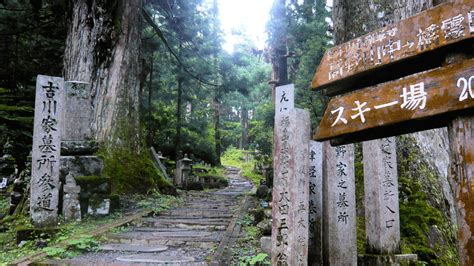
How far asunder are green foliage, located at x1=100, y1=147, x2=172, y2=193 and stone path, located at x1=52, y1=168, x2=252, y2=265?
1.49m

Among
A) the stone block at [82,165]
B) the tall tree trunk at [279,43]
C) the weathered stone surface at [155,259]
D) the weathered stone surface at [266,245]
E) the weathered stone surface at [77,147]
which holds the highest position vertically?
the tall tree trunk at [279,43]

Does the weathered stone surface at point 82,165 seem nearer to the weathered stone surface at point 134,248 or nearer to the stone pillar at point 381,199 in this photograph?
the weathered stone surface at point 134,248

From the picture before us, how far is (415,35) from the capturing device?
110 inches

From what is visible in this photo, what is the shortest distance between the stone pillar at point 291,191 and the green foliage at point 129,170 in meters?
6.03

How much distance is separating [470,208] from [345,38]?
4248 mm

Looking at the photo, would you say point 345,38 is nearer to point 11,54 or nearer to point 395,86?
point 395,86

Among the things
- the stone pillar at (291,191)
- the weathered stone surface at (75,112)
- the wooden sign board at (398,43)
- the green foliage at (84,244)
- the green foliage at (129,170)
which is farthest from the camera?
the green foliage at (129,170)

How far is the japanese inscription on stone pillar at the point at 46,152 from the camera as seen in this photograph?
6020mm

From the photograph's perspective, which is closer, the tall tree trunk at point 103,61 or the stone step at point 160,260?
the stone step at point 160,260

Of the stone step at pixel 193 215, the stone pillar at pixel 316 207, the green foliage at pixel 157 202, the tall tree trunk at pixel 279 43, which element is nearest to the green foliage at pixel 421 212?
the stone pillar at pixel 316 207

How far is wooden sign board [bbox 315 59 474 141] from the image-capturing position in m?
2.47

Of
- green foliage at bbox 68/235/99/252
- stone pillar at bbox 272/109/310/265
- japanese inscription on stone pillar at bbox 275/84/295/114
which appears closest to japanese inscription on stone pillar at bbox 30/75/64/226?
green foliage at bbox 68/235/99/252

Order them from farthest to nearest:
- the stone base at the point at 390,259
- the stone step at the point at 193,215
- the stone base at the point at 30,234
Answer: the stone step at the point at 193,215 < the stone base at the point at 30,234 < the stone base at the point at 390,259

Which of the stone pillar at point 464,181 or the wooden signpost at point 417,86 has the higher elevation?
the wooden signpost at point 417,86
